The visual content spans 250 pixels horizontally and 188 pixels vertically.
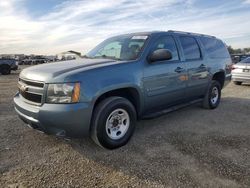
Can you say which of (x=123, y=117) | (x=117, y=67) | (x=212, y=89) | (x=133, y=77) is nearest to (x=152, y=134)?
(x=123, y=117)

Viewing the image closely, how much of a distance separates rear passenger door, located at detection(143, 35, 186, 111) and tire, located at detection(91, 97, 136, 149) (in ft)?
1.63

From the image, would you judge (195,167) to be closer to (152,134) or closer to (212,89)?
(152,134)

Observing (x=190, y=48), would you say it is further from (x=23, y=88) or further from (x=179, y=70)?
(x=23, y=88)

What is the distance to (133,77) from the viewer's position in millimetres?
4301

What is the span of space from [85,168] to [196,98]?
3565 mm

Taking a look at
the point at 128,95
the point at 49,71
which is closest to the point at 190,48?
the point at 128,95

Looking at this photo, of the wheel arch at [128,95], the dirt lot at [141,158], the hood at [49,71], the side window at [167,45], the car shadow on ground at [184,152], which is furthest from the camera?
the side window at [167,45]

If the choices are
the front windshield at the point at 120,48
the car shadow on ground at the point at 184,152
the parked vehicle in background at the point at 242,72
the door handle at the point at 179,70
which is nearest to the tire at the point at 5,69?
the parked vehicle in background at the point at 242,72

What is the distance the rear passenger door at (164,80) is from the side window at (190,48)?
0.35 m

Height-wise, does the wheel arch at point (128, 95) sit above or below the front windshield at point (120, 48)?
below

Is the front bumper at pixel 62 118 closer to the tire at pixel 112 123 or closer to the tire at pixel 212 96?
the tire at pixel 112 123

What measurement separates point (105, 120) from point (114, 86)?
0.53 meters

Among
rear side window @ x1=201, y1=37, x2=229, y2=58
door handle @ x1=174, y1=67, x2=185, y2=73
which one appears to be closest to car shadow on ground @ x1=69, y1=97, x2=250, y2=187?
door handle @ x1=174, y1=67, x2=185, y2=73

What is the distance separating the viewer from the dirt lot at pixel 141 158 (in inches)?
129
